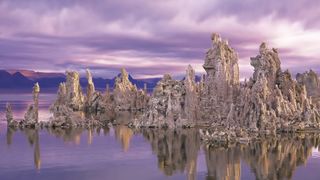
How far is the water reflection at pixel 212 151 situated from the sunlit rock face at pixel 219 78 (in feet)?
78.3

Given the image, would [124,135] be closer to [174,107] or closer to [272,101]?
[174,107]

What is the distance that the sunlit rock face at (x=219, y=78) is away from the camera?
150 m

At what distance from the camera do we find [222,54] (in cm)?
15825

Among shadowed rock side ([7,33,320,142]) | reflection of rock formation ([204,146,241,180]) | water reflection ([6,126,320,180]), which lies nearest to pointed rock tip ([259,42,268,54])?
shadowed rock side ([7,33,320,142])

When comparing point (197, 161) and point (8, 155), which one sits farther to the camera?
point (8, 155)

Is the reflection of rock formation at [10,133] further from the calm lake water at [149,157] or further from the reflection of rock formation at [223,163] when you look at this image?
the reflection of rock formation at [223,163]

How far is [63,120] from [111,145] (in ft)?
120

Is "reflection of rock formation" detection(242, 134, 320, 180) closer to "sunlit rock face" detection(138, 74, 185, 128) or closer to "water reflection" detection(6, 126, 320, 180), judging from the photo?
"water reflection" detection(6, 126, 320, 180)

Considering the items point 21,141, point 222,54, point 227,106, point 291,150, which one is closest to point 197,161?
point 291,150

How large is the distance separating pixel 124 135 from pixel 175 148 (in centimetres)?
2540

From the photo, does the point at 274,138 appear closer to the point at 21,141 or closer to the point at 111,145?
the point at 111,145

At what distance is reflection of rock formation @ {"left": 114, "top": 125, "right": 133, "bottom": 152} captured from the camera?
356ft

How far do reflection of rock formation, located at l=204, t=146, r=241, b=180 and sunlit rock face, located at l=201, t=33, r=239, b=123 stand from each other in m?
51.0

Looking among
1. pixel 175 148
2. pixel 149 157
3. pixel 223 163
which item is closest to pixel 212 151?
pixel 175 148
